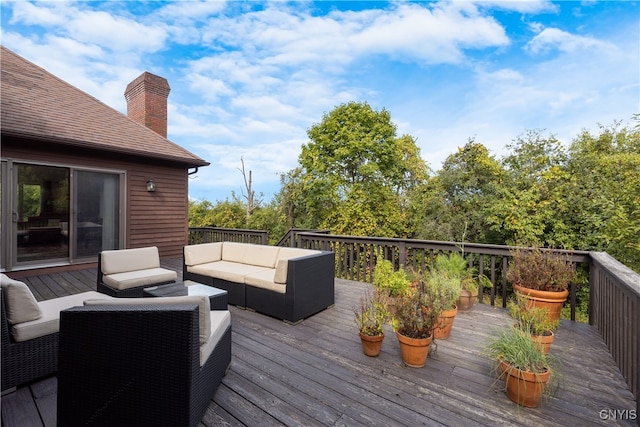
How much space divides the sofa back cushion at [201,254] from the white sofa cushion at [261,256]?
0.49 metres

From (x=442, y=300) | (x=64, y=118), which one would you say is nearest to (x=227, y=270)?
(x=442, y=300)

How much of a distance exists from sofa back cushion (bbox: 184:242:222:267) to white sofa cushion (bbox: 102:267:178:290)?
388mm

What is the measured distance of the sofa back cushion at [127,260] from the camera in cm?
357

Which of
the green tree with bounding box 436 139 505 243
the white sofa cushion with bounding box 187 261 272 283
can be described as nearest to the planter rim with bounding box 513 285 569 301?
the white sofa cushion with bounding box 187 261 272 283

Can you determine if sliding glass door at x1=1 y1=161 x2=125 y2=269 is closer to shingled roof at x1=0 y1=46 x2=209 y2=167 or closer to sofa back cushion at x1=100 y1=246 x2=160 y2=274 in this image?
shingled roof at x1=0 y1=46 x2=209 y2=167

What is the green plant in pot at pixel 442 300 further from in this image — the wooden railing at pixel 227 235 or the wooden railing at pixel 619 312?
the wooden railing at pixel 227 235

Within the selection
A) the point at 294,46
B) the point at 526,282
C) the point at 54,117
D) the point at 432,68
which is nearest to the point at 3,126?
the point at 54,117

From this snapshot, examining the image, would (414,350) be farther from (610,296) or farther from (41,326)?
(41,326)

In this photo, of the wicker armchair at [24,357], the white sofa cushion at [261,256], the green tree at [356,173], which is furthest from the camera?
the green tree at [356,173]

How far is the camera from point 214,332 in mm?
1850

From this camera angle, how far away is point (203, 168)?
7.62 meters

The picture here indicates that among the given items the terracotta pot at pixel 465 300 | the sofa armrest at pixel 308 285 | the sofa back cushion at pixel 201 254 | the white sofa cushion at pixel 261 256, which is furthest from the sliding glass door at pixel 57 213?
the terracotta pot at pixel 465 300

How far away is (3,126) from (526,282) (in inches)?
302

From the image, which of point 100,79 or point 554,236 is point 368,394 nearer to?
point 554,236
